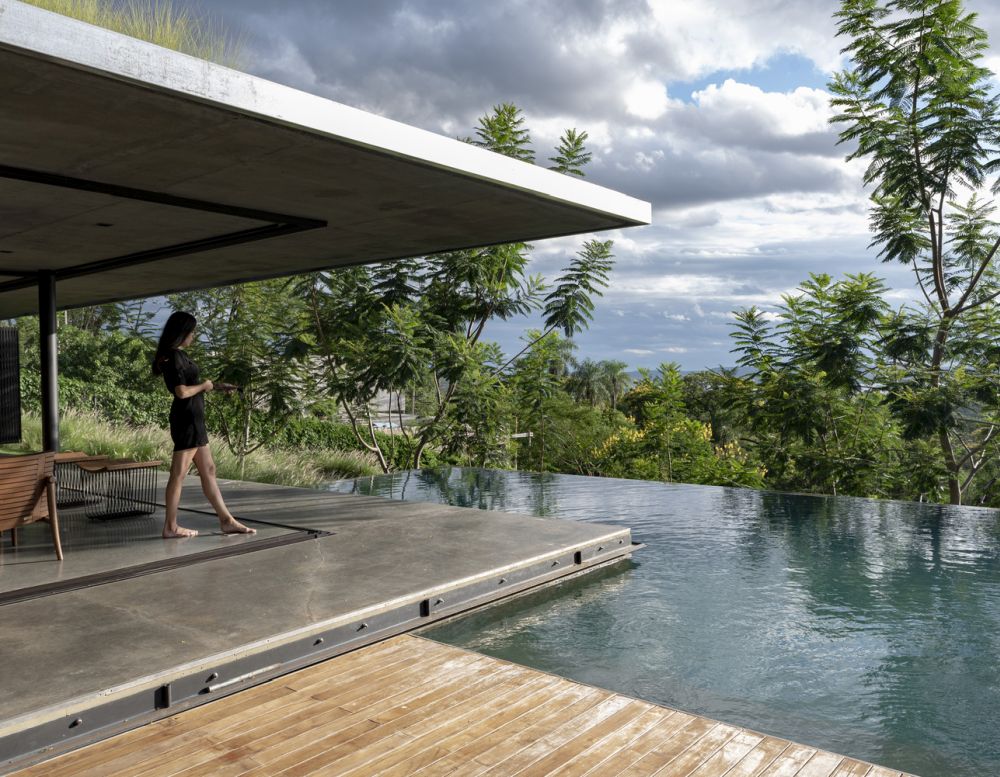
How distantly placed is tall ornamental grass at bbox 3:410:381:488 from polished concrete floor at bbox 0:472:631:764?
4473 millimetres

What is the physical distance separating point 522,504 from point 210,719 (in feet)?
19.8

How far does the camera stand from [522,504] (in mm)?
8961

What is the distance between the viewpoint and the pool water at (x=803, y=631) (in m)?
3.28

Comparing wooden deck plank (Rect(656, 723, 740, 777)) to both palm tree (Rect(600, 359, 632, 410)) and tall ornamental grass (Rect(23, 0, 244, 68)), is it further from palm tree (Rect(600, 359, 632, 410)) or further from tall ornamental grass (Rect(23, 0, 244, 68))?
palm tree (Rect(600, 359, 632, 410))

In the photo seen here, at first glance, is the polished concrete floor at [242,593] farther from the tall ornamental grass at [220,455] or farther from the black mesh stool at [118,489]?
the tall ornamental grass at [220,455]

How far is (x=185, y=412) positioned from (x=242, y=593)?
1.70 m

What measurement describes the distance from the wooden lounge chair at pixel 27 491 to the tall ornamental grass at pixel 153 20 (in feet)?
9.01

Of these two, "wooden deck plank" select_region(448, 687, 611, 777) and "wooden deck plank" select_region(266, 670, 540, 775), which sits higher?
"wooden deck plank" select_region(266, 670, 540, 775)

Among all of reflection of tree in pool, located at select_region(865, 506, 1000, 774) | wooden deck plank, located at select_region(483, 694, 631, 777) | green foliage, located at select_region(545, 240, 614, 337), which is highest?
green foliage, located at select_region(545, 240, 614, 337)

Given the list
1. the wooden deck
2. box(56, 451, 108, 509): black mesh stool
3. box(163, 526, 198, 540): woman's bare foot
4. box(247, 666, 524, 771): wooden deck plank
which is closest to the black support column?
box(56, 451, 108, 509): black mesh stool

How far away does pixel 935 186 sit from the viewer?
40.9ft

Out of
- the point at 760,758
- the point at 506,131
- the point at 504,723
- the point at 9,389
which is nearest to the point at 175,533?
the point at 504,723

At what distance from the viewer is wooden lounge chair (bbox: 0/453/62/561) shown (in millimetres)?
4875

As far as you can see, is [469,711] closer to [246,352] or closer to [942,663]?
[942,663]
